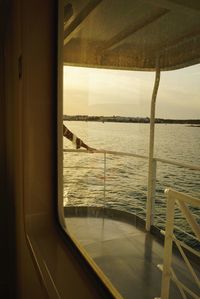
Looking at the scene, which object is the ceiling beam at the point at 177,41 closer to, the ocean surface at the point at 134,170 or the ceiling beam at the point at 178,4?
the ceiling beam at the point at 178,4

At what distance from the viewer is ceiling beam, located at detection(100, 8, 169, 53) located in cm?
154

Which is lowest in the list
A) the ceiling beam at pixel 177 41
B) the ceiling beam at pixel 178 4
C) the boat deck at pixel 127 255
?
the boat deck at pixel 127 255

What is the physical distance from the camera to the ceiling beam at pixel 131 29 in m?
1.54

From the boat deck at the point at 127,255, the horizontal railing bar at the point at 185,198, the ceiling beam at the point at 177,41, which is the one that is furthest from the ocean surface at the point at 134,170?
the horizontal railing bar at the point at 185,198

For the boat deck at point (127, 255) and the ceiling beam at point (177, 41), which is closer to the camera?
the boat deck at point (127, 255)

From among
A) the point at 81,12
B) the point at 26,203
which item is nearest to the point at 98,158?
the point at 81,12

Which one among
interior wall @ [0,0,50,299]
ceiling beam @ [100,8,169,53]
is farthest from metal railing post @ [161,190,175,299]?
ceiling beam @ [100,8,169,53]

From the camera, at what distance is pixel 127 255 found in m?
1.96

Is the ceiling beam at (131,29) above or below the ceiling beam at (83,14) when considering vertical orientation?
above

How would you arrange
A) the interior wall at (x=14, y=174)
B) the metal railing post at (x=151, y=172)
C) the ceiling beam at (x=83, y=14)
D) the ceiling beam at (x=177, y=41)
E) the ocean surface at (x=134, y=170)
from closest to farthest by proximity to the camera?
the interior wall at (x=14, y=174) < the ceiling beam at (x=83, y=14) < the ceiling beam at (x=177, y=41) < the metal railing post at (x=151, y=172) < the ocean surface at (x=134, y=170)

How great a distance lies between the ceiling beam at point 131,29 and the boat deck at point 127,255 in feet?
4.65

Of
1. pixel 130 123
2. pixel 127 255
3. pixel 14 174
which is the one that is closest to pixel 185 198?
pixel 14 174

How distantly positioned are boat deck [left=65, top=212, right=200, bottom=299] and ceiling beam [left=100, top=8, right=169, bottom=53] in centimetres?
142

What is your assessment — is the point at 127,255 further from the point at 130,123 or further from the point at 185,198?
the point at 185,198
